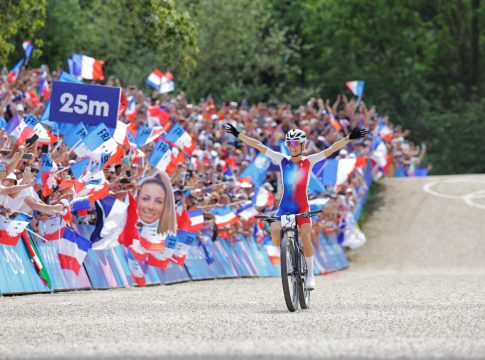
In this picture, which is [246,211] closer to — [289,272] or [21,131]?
[21,131]

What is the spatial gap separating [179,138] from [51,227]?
5783 mm

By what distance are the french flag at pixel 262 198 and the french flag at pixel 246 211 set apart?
0.30 m

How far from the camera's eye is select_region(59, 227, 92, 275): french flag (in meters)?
18.0

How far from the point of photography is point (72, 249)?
59.1ft

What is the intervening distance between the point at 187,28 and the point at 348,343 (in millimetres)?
17685

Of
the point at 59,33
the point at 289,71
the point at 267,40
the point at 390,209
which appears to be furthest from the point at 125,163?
the point at 289,71

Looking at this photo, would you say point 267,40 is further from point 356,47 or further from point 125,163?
point 125,163

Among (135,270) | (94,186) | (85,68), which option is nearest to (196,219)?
(135,270)

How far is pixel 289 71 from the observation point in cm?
5825

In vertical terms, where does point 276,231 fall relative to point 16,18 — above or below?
below

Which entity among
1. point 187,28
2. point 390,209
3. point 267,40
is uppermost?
point 187,28

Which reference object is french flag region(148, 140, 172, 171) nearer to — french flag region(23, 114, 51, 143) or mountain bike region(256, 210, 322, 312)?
french flag region(23, 114, 51, 143)

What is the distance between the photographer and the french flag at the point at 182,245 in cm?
2169

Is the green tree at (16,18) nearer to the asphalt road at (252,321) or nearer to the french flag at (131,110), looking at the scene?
the french flag at (131,110)
